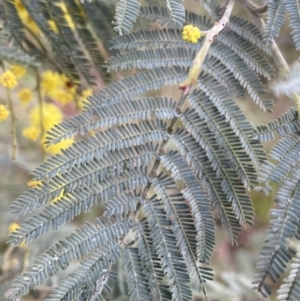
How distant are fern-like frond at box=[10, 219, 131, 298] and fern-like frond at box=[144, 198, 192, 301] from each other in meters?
0.03

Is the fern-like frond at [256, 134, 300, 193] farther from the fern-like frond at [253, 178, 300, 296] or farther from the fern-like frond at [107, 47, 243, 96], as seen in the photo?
the fern-like frond at [107, 47, 243, 96]

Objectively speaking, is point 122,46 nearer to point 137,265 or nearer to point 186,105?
point 186,105

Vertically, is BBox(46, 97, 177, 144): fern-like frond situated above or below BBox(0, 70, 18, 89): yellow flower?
below

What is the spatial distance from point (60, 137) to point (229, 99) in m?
0.25

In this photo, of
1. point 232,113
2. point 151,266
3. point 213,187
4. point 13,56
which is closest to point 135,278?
point 151,266

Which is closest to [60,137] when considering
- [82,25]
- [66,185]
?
[66,185]

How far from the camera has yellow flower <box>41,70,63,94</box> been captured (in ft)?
2.67

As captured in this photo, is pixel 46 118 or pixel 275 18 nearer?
pixel 275 18

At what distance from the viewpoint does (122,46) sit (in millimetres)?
634

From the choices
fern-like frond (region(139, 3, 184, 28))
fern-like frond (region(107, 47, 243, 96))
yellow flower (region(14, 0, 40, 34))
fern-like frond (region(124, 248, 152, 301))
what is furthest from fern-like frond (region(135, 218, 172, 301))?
yellow flower (region(14, 0, 40, 34))

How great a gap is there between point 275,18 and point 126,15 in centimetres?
24

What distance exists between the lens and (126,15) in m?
0.50

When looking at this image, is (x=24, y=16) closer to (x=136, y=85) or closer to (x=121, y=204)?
(x=136, y=85)

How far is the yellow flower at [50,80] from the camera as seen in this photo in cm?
81
